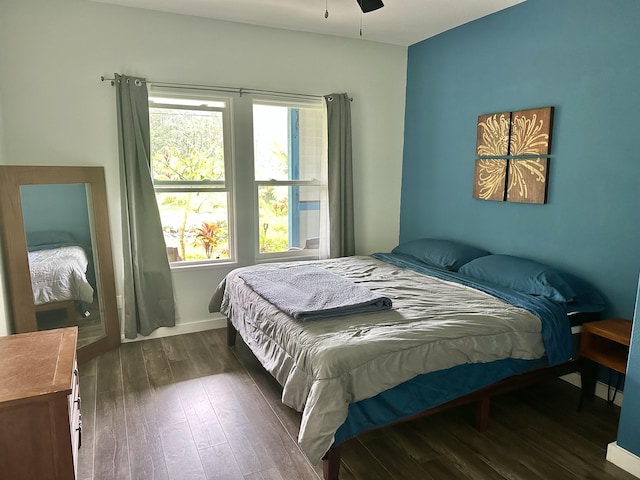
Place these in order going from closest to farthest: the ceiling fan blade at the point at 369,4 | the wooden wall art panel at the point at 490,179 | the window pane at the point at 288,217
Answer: the ceiling fan blade at the point at 369,4 < the wooden wall art panel at the point at 490,179 < the window pane at the point at 288,217

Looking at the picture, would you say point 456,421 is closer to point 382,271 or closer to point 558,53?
point 382,271

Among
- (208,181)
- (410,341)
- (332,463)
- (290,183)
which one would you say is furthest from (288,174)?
(332,463)

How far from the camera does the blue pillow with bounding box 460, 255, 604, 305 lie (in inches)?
108

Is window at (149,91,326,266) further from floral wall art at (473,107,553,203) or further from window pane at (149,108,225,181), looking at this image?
floral wall art at (473,107,553,203)

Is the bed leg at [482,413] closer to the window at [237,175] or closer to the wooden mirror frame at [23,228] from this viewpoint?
the window at [237,175]

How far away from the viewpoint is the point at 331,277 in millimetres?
3055

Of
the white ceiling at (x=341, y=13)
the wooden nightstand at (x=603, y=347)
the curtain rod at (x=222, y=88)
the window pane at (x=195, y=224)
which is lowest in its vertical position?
the wooden nightstand at (x=603, y=347)

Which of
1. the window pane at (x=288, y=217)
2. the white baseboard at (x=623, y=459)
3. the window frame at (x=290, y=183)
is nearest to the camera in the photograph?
the white baseboard at (x=623, y=459)

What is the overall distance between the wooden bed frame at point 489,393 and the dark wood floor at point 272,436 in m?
0.09

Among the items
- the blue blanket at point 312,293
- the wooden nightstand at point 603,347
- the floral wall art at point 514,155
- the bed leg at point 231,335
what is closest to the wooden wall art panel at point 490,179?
the floral wall art at point 514,155

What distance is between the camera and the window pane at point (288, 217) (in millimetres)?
4074

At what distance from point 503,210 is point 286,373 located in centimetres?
223

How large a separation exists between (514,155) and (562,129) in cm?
39

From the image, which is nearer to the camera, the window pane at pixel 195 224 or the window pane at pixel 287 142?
the window pane at pixel 195 224
